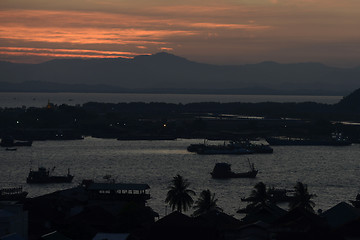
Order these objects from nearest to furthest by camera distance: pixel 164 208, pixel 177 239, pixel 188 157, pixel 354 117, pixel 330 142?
pixel 177 239 < pixel 164 208 < pixel 188 157 < pixel 330 142 < pixel 354 117

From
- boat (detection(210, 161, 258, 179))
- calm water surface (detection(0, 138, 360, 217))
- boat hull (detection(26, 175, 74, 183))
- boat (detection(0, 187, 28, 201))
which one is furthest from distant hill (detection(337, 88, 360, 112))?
boat (detection(0, 187, 28, 201))

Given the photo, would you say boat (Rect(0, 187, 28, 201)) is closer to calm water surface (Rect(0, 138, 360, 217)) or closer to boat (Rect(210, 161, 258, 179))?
calm water surface (Rect(0, 138, 360, 217))

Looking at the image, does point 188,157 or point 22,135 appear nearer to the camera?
point 188,157

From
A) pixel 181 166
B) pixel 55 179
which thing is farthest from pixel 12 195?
pixel 181 166

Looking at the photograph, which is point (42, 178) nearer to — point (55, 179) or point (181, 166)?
point (55, 179)

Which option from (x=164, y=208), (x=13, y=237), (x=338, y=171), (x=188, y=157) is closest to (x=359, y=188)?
(x=338, y=171)

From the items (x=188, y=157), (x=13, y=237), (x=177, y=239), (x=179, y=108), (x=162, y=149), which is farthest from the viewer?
(x=179, y=108)

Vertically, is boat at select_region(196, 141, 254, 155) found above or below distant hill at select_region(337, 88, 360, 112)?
below

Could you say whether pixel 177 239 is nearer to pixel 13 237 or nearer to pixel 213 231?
pixel 213 231
